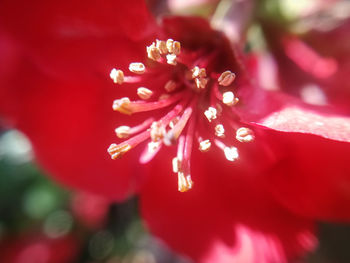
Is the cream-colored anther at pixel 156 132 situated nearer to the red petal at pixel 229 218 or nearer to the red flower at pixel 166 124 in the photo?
the red flower at pixel 166 124

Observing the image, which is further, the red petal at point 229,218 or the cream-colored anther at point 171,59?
the red petal at point 229,218

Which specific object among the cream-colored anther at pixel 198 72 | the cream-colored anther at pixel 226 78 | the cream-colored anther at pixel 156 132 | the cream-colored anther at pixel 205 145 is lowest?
the cream-colored anther at pixel 205 145

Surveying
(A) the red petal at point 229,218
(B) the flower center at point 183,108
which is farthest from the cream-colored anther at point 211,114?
(A) the red petal at point 229,218

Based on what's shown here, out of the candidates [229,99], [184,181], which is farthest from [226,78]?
[184,181]

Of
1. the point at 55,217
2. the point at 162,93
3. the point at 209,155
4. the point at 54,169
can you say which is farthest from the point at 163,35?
the point at 55,217

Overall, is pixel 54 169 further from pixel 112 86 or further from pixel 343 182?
pixel 343 182

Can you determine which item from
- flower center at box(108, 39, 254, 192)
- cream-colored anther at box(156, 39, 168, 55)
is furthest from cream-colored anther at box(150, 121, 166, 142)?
cream-colored anther at box(156, 39, 168, 55)

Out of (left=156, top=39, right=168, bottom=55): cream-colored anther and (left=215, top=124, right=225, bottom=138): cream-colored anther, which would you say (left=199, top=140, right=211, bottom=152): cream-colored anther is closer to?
(left=215, top=124, right=225, bottom=138): cream-colored anther

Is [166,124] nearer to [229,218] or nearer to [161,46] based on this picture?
[161,46]
